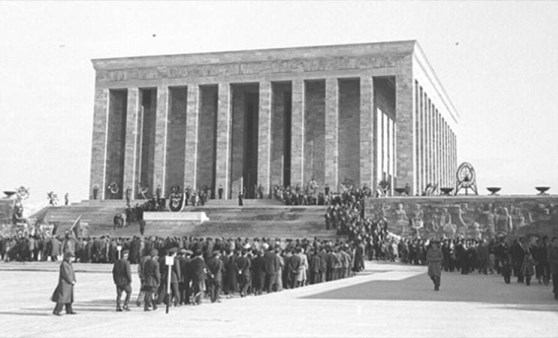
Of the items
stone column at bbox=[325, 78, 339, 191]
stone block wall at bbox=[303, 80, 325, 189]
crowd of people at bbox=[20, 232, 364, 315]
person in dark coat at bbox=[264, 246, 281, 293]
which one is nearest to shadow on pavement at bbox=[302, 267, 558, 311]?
person in dark coat at bbox=[264, 246, 281, 293]

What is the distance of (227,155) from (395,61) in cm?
1192

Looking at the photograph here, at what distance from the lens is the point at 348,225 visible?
28.2 metres

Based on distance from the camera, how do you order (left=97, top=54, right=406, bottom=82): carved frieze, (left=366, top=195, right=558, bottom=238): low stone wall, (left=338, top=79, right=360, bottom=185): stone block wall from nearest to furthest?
(left=366, top=195, right=558, bottom=238): low stone wall, (left=97, top=54, right=406, bottom=82): carved frieze, (left=338, top=79, right=360, bottom=185): stone block wall

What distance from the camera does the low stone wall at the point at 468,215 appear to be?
106ft

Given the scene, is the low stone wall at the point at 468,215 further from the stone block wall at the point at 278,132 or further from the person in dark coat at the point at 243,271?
the person in dark coat at the point at 243,271

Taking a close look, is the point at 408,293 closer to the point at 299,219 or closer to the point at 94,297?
the point at 94,297

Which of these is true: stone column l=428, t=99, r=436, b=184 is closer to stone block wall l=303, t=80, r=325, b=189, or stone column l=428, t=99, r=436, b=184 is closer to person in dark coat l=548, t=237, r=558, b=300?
stone block wall l=303, t=80, r=325, b=189

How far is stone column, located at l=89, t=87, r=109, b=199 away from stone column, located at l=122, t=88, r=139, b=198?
5.09 feet

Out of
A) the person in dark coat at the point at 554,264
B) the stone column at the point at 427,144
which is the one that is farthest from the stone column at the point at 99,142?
the person in dark coat at the point at 554,264

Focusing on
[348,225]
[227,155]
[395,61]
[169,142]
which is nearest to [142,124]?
[169,142]

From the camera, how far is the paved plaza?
9.52 meters

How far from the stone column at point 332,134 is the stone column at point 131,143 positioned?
42.5ft

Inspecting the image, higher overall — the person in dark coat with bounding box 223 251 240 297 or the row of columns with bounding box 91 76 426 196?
the row of columns with bounding box 91 76 426 196

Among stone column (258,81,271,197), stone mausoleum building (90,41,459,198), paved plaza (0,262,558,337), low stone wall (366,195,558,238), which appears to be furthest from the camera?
stone column (258,81,271,197)
